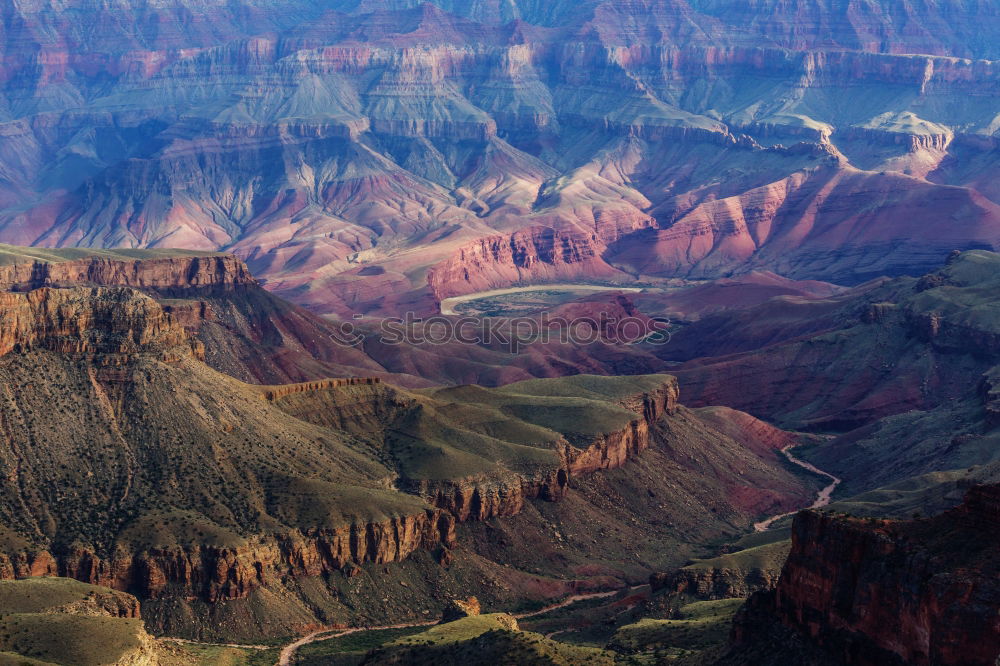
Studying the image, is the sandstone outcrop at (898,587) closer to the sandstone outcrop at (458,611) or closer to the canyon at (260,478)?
the sandstone outcrop at (458,611)

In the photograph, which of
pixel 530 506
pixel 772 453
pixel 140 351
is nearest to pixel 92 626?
pixel 140 351

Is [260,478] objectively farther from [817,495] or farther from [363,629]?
[817,495]

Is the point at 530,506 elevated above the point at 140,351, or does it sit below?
below

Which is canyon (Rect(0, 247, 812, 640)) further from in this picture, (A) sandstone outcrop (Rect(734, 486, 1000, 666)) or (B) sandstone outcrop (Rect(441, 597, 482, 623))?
(A) sandstone outcrop (Rect(734, 486, 1000, 666))

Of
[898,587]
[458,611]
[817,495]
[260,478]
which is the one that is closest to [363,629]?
[458,611]

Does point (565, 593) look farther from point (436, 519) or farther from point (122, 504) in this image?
point (122, 504)

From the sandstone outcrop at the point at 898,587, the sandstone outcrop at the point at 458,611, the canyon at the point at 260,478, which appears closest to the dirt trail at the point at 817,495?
the canyon at the point at 260,478
